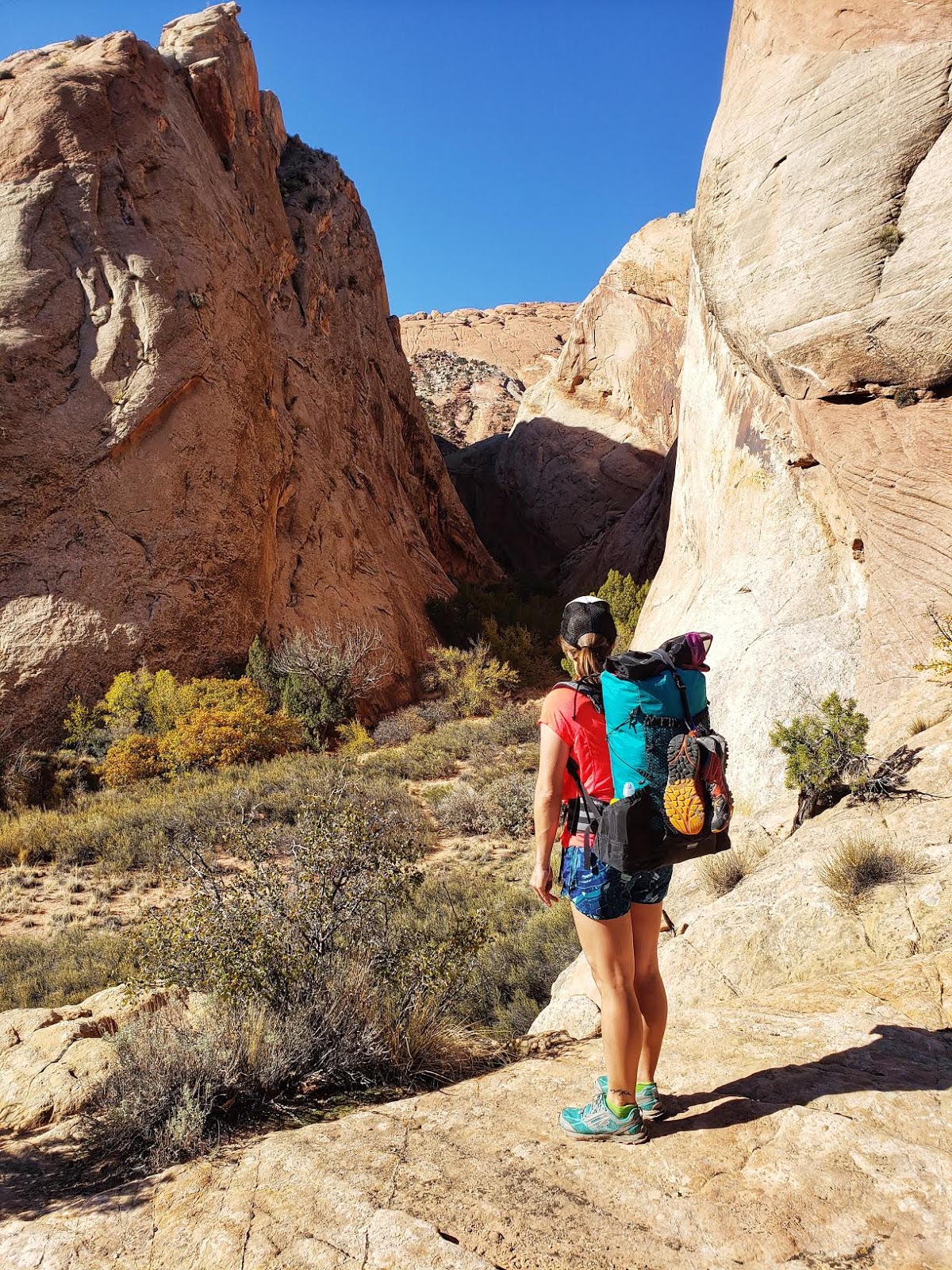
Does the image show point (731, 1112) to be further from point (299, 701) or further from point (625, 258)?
point (625, 258)

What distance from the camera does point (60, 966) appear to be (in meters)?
6.50

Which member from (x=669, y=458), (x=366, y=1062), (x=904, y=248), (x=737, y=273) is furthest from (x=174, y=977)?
(x=669, y=458)

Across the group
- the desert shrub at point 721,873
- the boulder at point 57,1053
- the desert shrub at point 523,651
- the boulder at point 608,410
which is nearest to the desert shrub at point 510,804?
the desert shrub at point 721,873

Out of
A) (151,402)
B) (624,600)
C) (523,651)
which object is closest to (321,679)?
(523,651)

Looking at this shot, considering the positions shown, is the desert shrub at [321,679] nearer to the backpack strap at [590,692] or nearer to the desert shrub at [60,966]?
the desert shrub at [60,966]

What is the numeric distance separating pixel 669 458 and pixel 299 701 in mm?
12164

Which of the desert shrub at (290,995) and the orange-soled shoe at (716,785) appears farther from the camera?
the desert shrub at (290,995)

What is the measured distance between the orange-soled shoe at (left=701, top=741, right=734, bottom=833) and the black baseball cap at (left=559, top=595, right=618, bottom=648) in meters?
0.50

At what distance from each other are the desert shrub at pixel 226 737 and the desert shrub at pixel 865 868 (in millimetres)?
10794

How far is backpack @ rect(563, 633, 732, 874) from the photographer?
234 centimetres

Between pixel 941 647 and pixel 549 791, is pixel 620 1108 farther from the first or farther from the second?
pixel 941 647

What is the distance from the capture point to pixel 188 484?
15.1m

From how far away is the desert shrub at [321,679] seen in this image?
14859mm

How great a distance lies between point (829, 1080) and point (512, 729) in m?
11.7
